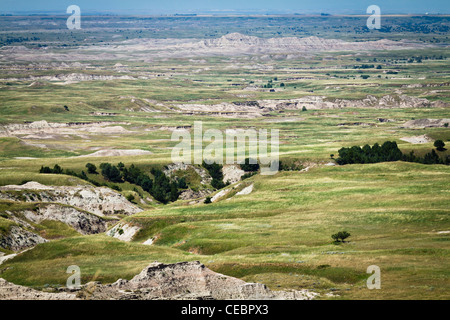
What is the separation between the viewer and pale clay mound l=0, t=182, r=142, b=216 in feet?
356

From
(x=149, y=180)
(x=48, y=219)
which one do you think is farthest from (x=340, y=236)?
(x=149, y=180)

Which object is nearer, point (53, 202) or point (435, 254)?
point (435, 254)

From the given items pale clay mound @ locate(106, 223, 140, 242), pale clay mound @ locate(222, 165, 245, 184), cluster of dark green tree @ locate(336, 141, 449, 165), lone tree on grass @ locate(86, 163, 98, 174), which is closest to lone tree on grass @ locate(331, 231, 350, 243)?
pale clay mound @ locate(106, 223, 140, 242)

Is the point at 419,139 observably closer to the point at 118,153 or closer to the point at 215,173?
the point at 215,173

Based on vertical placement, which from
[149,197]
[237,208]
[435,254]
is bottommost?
[149,197]

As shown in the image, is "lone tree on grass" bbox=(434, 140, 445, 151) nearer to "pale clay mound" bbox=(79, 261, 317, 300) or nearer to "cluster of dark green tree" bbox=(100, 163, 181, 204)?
"cluster of dark green tree" bbox=(100, 163, 181, 204)

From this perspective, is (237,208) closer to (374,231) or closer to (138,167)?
(374,231)

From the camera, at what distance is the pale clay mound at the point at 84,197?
356 ft

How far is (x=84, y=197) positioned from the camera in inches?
4498
